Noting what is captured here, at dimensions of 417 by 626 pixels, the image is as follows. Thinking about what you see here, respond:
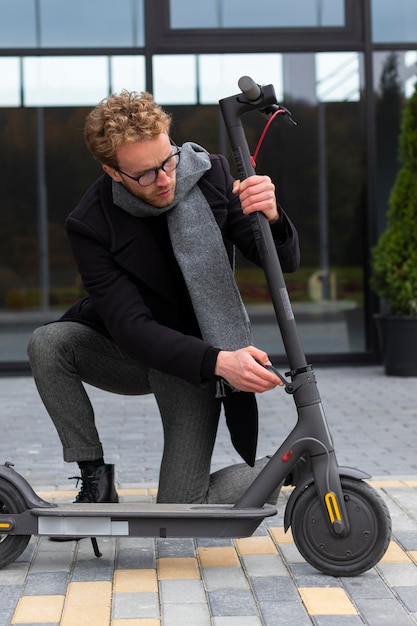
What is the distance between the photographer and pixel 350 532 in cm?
323

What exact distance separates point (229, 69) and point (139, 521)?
224 inches

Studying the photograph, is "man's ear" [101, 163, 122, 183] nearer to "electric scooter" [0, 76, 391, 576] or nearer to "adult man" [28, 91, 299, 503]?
"adult man" [28, 91, 299, 503]

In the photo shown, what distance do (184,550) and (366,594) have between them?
2.19 ft

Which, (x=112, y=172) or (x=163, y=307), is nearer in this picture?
(x=112, y=172)

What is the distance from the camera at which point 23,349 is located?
8438 millimetres

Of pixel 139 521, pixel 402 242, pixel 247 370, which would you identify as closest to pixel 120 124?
pixel 247 370

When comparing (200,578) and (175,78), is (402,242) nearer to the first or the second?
(175,78)

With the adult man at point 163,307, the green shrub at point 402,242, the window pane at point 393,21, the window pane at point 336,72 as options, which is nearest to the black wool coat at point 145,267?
the adult man at point 163,307

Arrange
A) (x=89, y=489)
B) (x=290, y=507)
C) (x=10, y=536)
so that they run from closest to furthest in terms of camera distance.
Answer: (x=290, y=507)
(x=10, y=536)
(x=89, y=489)

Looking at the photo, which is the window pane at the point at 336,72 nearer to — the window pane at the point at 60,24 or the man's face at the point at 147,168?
the window pane at the point at 60,24

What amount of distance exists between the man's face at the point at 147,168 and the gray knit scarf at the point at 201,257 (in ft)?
0.15

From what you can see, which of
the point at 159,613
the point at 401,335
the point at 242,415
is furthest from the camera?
the point at 401,335

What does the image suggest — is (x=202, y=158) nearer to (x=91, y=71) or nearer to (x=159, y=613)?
(x=159, y=613)

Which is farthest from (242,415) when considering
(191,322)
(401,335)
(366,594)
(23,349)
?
(23,349)
